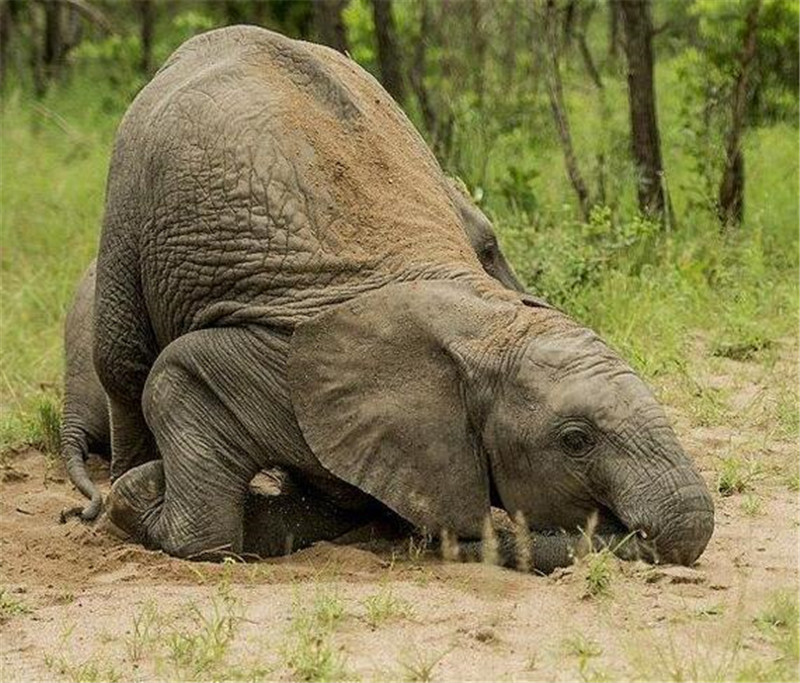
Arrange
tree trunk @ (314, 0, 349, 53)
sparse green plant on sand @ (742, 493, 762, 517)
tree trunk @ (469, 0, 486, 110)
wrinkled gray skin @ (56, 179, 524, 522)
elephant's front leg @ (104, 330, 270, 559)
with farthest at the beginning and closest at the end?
tree trunk @ (469, 0, 486, 110)
tree trunk @ (314, 0, 349, 53)
wrinkled gray skin @ (56, 179, 524, 522)
sparse green plant on sand @ (742, 493, 762, 517)
elephant's front leg @ (104, 330, 270, 559)

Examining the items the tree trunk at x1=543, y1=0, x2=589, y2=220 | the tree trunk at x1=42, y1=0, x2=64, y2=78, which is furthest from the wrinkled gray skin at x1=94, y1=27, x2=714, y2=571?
the tree trunk at x1=42, y1=0, x2=64, y2=78

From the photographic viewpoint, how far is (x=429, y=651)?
4102mm

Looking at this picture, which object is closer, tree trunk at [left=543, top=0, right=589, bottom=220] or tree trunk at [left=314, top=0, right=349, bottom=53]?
tree trunk at [left=543, top=0, right=589, bottom=220]

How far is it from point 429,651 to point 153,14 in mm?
12923

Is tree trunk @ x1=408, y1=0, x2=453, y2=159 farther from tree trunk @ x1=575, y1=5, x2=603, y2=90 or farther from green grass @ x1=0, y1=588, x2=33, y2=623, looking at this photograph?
green grass @ x1=0, y1=588, x2=33, y2=623

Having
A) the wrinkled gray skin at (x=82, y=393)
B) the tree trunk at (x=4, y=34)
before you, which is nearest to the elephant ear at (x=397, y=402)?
the wrinkled gray skin at (x=82, y=393)

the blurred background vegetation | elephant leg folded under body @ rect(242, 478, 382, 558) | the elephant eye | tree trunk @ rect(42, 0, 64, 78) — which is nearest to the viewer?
the elephant eye

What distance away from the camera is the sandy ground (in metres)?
4.01

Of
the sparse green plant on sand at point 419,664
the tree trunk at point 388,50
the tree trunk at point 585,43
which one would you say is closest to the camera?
the sparse green plant on sand at point 419,664

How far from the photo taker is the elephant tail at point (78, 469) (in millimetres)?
5789

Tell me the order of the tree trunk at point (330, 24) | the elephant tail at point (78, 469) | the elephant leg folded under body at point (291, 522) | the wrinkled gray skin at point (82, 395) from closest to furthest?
the elephant leg folded under body at point (291, 522)
the elephant tail at point (78, 469)
the wrinkled gray skin at point (82, 395)
the tree trunk at point (330, 24)

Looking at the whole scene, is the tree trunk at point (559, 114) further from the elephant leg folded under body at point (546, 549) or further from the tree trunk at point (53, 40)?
the tree trunk at point (53, 40)

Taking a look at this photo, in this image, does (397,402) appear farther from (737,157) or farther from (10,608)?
(737,157)

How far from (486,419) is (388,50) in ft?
18.4
